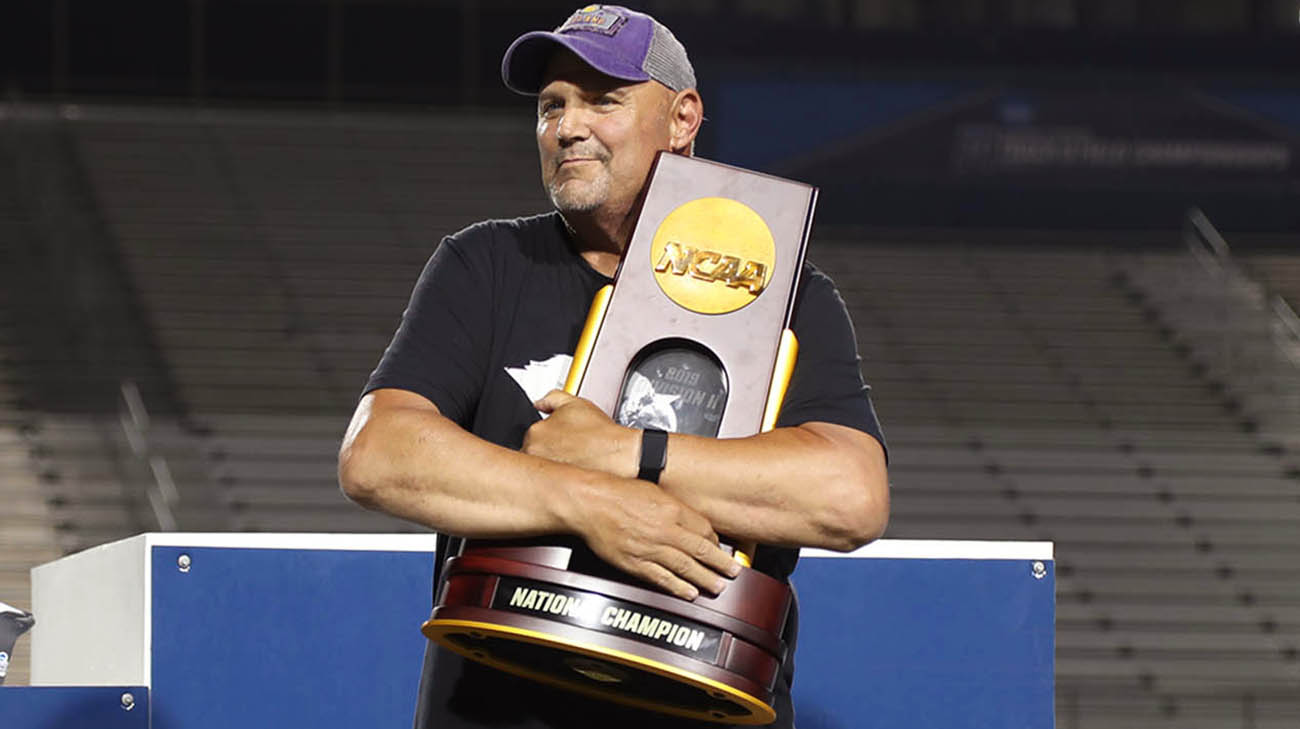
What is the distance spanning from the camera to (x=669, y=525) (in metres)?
1.84

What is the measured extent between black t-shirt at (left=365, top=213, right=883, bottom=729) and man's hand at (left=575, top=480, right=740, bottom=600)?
20 centimetres

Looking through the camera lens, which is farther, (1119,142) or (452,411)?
(1119,142)

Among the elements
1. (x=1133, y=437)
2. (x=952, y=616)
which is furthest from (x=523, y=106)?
(x=952, y=616)

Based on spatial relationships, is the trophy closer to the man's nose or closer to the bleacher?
the man's nose

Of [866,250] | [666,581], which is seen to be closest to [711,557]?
[666,581]

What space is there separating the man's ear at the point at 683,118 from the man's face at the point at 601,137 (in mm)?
14

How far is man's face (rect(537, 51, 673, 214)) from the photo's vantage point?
6.93 feet

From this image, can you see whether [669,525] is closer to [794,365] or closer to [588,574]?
[588,574]

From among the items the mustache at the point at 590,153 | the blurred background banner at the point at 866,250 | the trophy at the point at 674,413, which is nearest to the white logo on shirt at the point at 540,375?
the trophy at the point at 674,413

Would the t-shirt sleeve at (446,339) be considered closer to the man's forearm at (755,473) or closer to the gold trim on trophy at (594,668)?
the man's forearm at (755,473)

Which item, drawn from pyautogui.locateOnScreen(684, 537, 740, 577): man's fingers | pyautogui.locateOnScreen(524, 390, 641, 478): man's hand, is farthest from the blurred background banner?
pyautogui.locateOnScreen(684, 537, 740, 577): man's fingers

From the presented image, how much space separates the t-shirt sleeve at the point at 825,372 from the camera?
2066 mm

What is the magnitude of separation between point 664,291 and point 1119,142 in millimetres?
13132

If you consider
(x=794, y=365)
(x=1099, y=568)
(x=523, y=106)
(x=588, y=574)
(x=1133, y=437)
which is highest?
(x=523, y=106)
